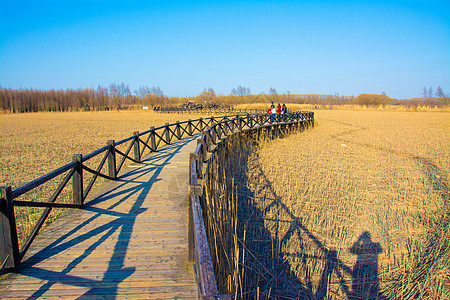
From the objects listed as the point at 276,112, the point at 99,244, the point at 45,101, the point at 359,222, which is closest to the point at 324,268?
the point at 359,222

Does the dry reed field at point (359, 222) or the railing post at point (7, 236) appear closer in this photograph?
the railing post at point (7, 236)

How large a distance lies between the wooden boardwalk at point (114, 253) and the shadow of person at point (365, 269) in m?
2.92

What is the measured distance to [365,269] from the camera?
5.07 meters

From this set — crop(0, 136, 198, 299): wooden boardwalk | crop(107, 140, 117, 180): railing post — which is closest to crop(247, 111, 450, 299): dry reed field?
crop(0, 136, 198, 299): wooden boardwalk

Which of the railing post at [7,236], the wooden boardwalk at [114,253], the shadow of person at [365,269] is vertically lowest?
the shadow of person at [365,269]

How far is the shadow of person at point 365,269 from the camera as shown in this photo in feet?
14.8

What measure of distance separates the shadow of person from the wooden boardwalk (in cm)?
292

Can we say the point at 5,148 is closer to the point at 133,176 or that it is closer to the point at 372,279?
the point at 133,176

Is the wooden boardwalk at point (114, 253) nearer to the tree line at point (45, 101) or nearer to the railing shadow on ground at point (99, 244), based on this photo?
the railing shadow on ground at point (99, 244)

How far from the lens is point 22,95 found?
230 ft

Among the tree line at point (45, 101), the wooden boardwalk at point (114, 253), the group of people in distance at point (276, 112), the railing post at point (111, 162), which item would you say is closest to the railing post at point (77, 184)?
the wooden boardwalk at point (114, 253)

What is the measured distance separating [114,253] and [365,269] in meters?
4.24

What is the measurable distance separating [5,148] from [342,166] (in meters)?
16.9

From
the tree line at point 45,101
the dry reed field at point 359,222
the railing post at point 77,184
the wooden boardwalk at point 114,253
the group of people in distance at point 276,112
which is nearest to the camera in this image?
the wooden boardwalk at point 114,253
